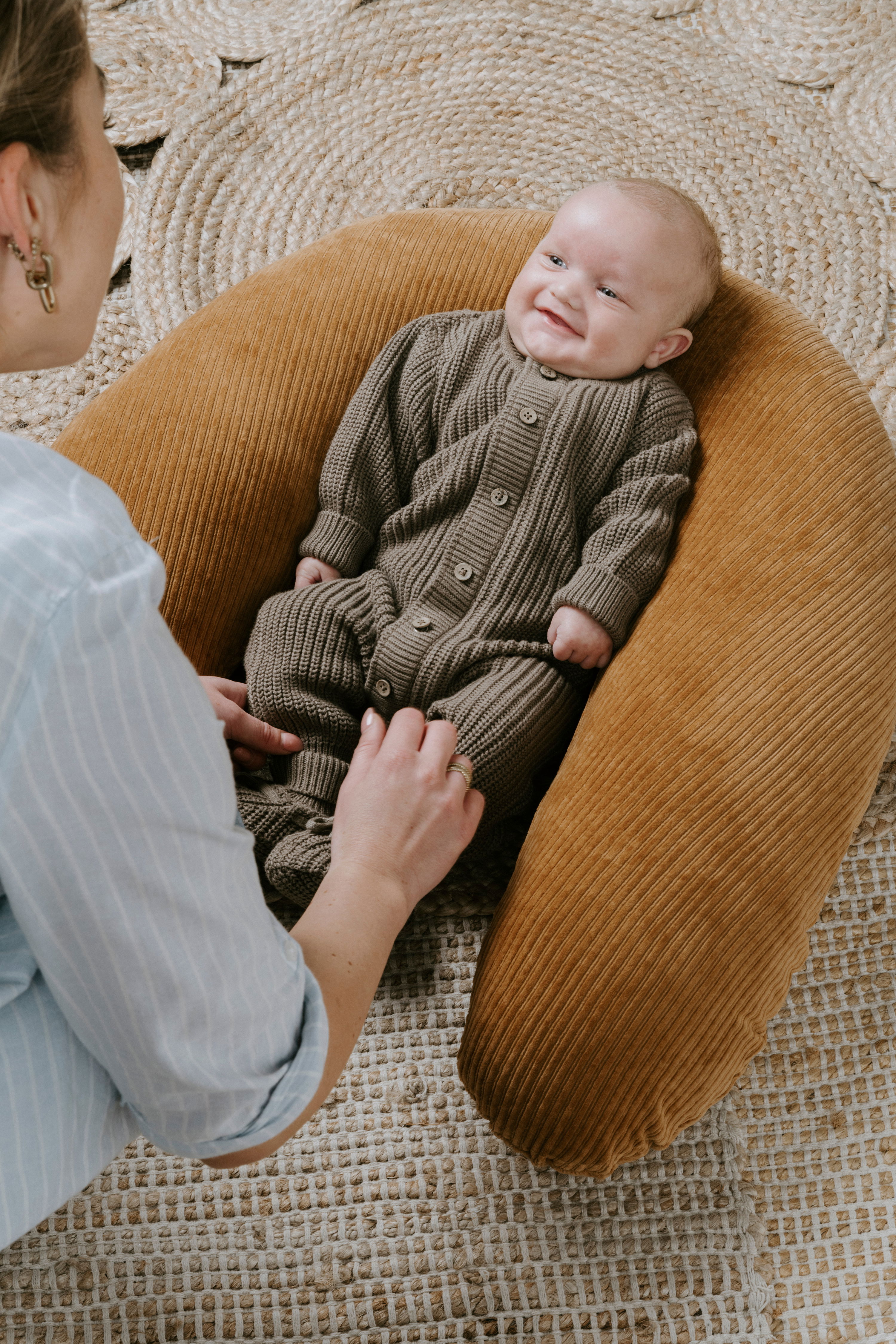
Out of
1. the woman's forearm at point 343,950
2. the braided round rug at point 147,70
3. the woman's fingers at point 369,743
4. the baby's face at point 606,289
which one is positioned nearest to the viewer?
the woman's forearm at point 343,950

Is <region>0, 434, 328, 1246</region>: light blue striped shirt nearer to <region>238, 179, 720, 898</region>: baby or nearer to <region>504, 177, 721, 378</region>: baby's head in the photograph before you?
<region>238, 179, 720, 898</region>: baby

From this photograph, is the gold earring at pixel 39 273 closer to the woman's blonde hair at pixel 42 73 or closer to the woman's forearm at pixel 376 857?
the woman's blonde hair at pixel 42 73

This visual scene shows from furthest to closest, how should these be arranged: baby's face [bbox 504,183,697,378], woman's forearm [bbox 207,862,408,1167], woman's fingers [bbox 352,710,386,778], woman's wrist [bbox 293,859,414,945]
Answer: baby's face [bbox 504,183,697,378] < woman's fingers [bbox 352,710,386,778] < woman's wrist [bbox 293,859,414,945] < woman's forearm [bbox 207,862,408,1167]

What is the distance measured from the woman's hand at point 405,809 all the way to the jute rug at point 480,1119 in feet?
0.82

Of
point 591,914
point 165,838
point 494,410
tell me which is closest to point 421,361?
point 494,410

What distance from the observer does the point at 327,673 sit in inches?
46.8

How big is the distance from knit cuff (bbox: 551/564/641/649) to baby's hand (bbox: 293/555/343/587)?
28cm

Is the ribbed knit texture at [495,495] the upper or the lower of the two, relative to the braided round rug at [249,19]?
lower

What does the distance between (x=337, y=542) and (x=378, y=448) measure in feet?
0.42

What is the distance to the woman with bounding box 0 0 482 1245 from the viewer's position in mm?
521

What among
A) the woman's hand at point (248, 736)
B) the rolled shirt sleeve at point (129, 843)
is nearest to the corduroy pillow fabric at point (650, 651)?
the woman's hand at point (248, 736)

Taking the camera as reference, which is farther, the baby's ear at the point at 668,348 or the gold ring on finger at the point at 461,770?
the baby's ear at the point at 668,348

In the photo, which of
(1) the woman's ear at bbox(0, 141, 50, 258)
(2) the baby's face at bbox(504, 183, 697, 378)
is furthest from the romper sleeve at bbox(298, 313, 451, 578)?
(1) the woman's ear at bbox(0, 141, 50, 258)

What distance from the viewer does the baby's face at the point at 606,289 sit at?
1229mm
